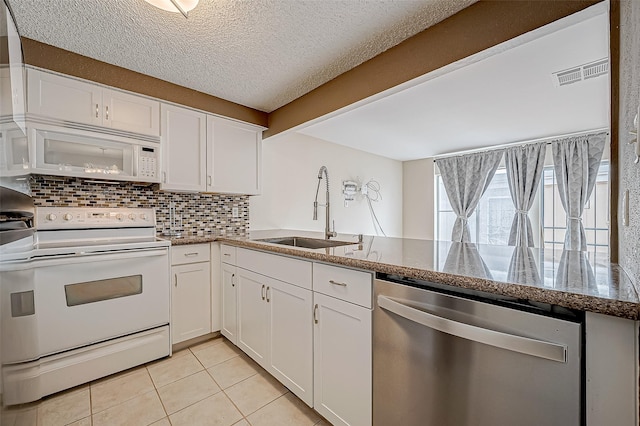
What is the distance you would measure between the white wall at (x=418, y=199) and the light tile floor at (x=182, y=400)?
397cm

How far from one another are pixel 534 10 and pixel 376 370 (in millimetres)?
1725

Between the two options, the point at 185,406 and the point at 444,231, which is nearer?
the point at 185,406

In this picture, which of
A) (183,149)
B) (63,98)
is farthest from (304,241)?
(63,98)

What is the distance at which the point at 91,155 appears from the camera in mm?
1913

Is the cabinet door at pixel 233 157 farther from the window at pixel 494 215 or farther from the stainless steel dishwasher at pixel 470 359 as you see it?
the window at pixel 494 215

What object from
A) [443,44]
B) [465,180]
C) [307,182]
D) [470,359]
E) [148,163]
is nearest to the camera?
[470,359]

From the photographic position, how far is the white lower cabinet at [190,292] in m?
2.14

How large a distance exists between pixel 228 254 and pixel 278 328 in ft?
2.76

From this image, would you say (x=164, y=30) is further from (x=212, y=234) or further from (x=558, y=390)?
(x=558, y=390)

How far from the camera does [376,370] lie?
3.65 ft

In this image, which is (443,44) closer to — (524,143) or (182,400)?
(182,400)

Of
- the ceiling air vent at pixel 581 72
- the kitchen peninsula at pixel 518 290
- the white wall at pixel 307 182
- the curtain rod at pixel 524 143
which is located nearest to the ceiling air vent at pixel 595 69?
the ceiling air vent at pixel 581 72

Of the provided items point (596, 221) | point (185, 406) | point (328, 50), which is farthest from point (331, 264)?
point (596, 221)

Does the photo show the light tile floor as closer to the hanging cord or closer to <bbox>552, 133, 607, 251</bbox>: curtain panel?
the hanging cord
